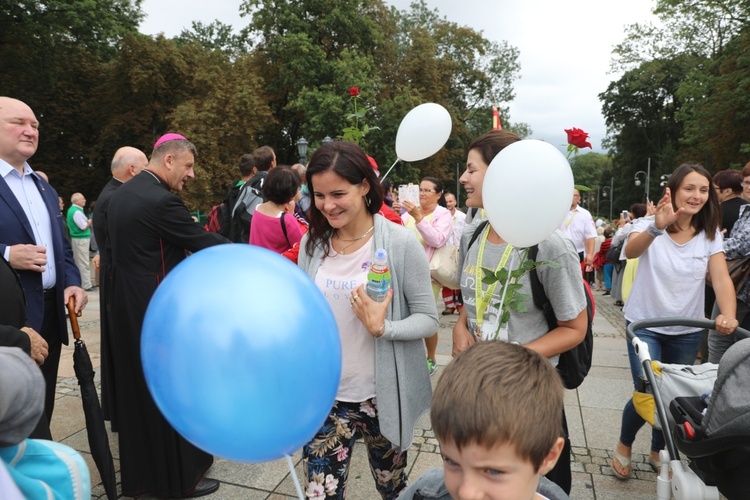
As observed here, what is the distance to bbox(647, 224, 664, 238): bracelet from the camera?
121 inches

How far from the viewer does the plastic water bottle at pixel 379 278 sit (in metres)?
1.96

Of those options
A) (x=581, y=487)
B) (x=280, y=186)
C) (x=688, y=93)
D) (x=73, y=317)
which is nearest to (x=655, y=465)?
(x=581, y=487)

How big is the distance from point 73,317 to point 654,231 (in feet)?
11.3

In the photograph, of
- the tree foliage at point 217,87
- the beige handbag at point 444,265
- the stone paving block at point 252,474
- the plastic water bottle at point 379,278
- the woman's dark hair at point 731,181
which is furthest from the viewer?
the tree foliage at point 217,87

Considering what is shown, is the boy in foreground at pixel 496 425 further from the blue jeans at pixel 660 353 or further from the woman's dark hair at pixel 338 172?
the blue jeans at pixel 660 353

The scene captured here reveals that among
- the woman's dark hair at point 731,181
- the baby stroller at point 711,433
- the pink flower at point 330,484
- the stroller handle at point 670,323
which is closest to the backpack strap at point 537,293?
the baby stroller at point 711,433

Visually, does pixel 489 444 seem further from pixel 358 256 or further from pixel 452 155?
pixel 452 155

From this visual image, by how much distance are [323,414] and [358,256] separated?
974mm

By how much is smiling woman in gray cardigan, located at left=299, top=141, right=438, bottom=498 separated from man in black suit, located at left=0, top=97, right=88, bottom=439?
1.83 meters

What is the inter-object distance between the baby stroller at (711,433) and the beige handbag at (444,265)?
3.14 metres

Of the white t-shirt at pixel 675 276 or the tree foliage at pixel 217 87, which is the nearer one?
the white t-shirt at pixel 675 276

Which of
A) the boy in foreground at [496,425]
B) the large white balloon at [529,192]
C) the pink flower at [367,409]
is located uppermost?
the large white balloon at [529,192]

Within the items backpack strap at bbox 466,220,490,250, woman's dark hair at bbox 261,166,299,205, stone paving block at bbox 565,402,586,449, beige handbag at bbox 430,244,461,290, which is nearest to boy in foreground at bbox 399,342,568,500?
backpack strap at bbox 466,220,490,250

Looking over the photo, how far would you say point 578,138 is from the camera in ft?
7.52
